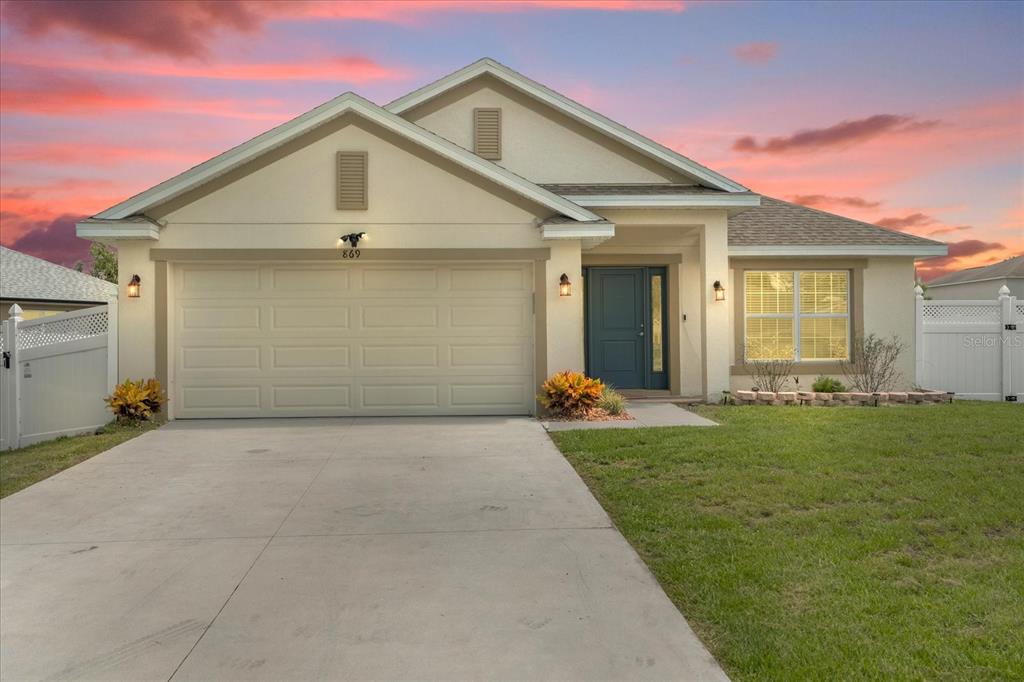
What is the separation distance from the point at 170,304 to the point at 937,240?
14.3 metres

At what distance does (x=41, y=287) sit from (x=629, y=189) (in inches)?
788

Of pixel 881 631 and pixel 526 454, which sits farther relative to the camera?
pixel 526 454

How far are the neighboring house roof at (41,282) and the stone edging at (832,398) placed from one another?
Answer: 59.5 feet

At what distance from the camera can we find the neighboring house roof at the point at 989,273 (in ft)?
99.0

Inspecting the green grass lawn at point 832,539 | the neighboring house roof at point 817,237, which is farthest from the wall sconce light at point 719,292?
the green grass lawn at point 832,539

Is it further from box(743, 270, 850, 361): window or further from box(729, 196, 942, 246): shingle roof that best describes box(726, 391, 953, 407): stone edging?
box(729, 196, 942, 246): shingle roof

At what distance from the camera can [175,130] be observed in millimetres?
16188

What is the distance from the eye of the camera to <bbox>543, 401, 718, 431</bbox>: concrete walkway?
31.7ft

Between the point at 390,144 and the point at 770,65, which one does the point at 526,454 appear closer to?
the point at 390,144

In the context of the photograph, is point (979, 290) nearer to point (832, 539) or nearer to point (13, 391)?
point (832, 539)

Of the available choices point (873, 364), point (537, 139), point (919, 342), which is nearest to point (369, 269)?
point (537, 139)

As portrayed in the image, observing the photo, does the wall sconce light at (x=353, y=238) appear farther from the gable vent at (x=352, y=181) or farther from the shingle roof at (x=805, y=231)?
the shingle roof at (x=805, y=231)

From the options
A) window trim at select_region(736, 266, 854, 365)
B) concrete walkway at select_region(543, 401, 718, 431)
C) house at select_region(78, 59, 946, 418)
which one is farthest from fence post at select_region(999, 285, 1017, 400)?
concrete walkway at select_region(543, 401, 718, 431)

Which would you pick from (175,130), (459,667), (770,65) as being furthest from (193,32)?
(459,667)
